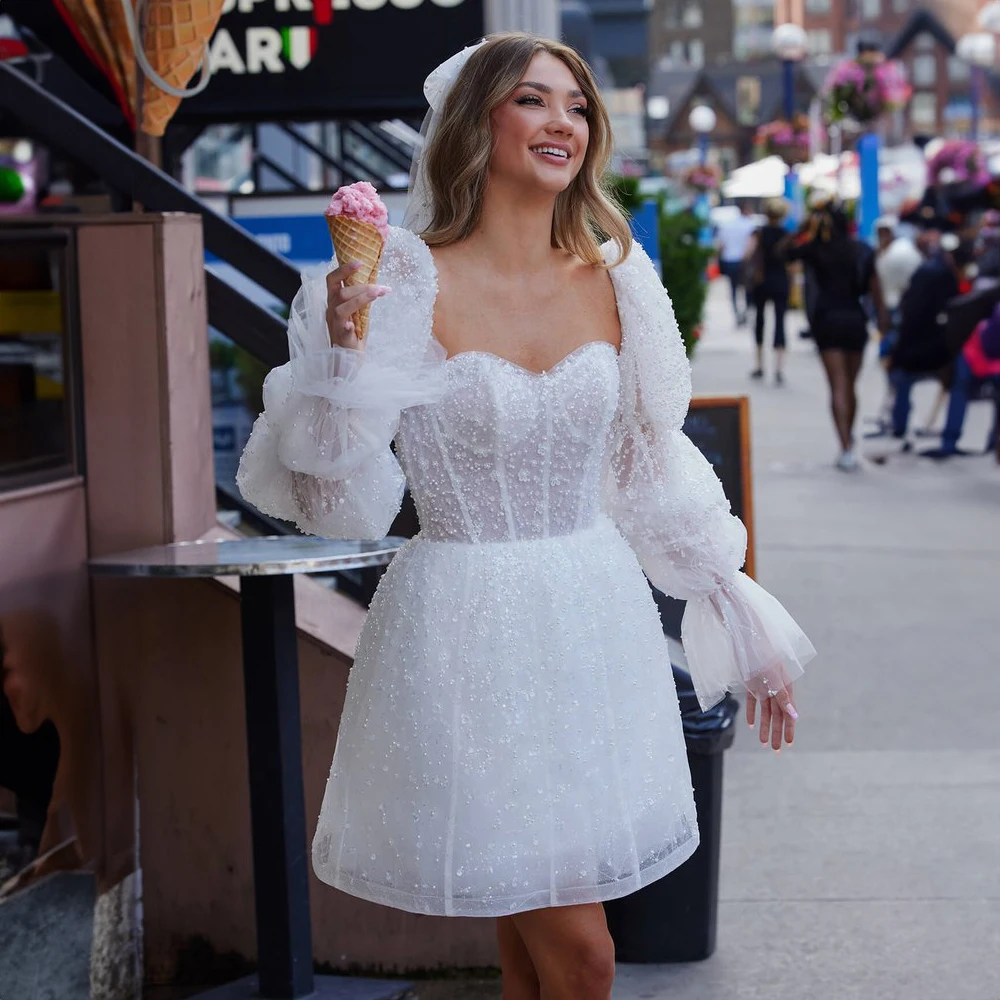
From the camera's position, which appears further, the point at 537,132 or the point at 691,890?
the point at 691,890

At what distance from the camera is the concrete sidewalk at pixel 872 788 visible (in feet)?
14.3

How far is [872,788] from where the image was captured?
5906mm

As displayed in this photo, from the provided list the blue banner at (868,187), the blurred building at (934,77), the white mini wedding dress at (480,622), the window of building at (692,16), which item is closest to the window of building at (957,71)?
the blurred building at (934,77)

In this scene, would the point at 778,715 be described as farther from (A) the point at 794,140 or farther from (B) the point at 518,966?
(A) the point at 794,140

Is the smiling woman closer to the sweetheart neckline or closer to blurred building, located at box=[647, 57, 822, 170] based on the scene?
A: the sweetheart neckline

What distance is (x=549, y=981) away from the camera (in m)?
2.85

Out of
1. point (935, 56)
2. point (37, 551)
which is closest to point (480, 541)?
point (37, 551)

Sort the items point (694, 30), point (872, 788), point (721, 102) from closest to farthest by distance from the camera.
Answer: point (872, 788) < point (721, 102) < point (694, 30)

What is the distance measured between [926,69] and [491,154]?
445 feet

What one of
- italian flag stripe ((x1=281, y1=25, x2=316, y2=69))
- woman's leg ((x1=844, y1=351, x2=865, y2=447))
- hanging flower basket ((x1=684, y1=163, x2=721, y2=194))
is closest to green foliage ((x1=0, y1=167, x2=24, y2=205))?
italian flag stripe ((x1=281, y1=25, x2=316, y2=69))

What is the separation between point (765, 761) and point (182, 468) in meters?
2.97

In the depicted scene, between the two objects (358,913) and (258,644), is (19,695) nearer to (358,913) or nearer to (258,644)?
(258,644)

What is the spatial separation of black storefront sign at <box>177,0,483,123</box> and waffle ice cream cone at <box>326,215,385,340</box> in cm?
421

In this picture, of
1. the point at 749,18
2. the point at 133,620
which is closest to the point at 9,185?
the point at 133,620
